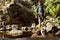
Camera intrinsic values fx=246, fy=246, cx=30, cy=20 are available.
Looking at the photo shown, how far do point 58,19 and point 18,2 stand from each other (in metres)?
4.42

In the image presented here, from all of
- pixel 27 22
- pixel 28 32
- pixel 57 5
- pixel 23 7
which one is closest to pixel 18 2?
pixel 23 7

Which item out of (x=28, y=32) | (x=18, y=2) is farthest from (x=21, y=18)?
(x=28, y=32)

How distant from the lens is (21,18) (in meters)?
21.1

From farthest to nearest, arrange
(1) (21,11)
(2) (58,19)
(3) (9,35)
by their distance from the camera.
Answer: (1) (21,11)
(2) (58,19)
(3) (9,35)

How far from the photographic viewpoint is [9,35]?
1686 centimetres

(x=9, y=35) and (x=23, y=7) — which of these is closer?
(x=9, y=35)

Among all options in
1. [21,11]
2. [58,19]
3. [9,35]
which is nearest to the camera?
[9,35]

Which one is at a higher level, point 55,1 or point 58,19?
point 55,1

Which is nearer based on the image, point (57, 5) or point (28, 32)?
point (28, 32)

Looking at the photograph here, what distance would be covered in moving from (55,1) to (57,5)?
0.49m

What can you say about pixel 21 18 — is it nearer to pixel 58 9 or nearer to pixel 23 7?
pixel 23 7

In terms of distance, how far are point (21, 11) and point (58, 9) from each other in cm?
325

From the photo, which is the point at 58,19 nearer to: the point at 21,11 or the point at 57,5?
the point at 57,5

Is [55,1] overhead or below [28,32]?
overhead
